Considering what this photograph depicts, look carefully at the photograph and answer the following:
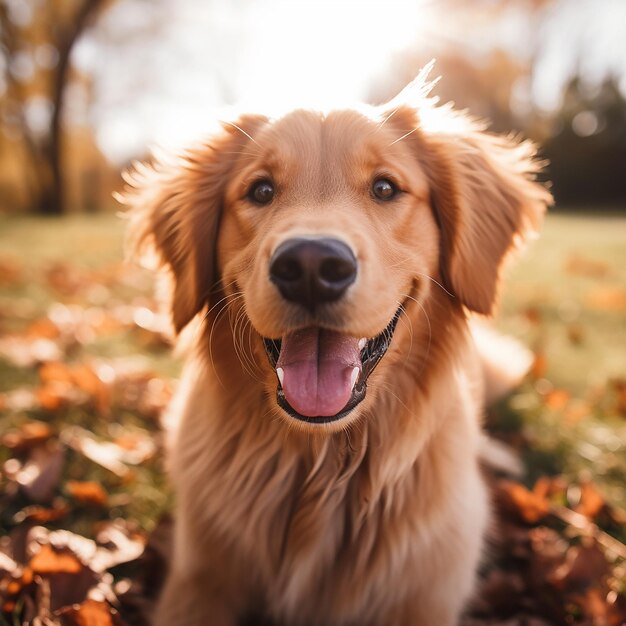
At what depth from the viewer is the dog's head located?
6.35ft

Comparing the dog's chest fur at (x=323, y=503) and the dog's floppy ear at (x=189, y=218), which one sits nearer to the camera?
the dog's chest fur at (x=323, y=503)

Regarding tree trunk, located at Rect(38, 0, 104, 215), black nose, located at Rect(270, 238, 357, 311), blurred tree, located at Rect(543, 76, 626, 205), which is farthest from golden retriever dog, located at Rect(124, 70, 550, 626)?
blurred tree, located at Rect(543, 76, 626, 205)

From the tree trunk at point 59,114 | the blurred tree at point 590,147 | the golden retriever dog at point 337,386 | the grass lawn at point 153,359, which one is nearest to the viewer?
the golden retriever dog at point 337,386

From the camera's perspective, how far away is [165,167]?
112 inches

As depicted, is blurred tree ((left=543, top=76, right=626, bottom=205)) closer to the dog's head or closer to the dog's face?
the dog's head

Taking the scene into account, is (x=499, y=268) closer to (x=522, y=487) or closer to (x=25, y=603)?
(x=522, y=487)

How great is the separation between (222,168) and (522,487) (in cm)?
217

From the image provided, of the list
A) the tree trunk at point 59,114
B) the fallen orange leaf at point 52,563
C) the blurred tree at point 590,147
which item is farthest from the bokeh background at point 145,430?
the blurred tree at point 590,147

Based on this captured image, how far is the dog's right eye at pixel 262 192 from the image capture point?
2387 millimetres

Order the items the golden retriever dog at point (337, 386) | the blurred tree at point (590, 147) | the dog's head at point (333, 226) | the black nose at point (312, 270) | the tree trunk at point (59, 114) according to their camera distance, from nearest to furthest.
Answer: the black nose at point (312, 270) → the dog's head at point (333, 226) → the golden retriever dog at point (337, 386) → the tree trunk at point (59, 114) → the blurred tree at point (590, 147)

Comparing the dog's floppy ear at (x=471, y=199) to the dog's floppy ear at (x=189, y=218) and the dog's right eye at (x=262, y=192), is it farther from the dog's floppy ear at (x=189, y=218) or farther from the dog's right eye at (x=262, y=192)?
the dog's floppy ear at (x=189, y=218)

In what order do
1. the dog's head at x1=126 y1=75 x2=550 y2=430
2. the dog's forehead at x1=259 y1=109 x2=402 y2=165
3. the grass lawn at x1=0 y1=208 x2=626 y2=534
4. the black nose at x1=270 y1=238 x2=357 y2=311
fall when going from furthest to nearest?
the grass lawn at x1=0 y1=208 x2=626 y2=534 < the dog's forehead at x1=259 y1=109 x2=402 y2=165 < the dog's head at x1=126 y1=75 x2=550 y2=430 < the black nose at x1=270 y1=238 x2=357 y2=311

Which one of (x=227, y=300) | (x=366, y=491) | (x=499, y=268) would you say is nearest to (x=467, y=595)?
(x=366, y=491)

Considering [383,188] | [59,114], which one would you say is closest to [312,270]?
[383,188]
